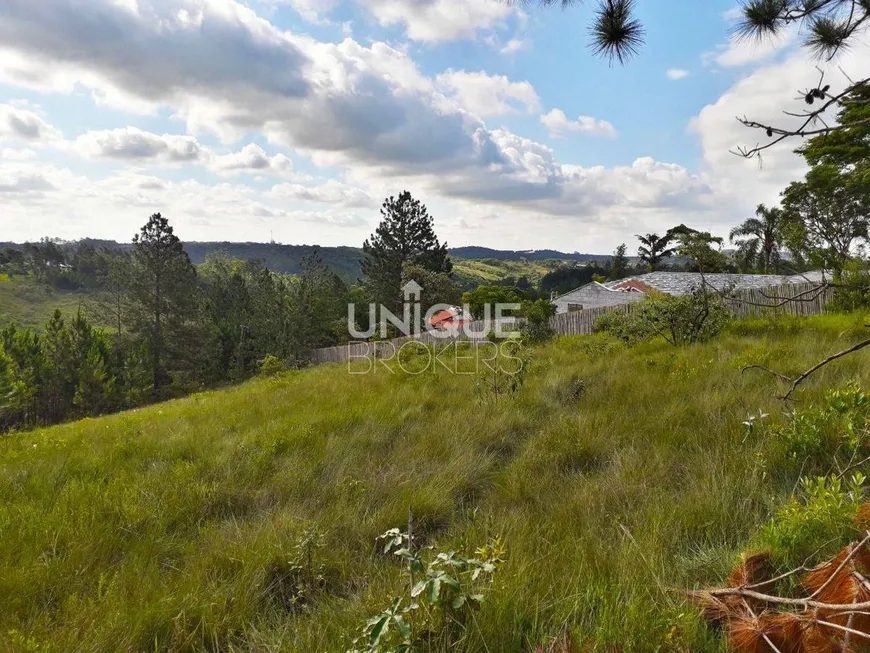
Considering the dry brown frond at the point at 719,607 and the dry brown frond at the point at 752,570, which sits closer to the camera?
the dry brown frond at the point at 719,607

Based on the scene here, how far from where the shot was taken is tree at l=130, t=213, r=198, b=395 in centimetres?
3145

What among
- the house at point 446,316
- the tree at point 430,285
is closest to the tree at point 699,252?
the house at point 446,316

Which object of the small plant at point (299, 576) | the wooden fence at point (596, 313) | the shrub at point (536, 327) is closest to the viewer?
the small plant at point (299, 576)

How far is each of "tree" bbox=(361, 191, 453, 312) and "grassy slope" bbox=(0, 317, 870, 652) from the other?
2743 cm

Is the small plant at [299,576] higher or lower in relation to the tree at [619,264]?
lower

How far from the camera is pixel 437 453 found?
3938mm

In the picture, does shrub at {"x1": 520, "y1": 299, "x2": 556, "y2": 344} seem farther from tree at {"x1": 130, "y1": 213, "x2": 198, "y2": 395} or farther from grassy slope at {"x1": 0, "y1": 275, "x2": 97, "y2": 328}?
grassy slope at {"x1": 0, "y1": 275, "x2": 97, "y2": 328}

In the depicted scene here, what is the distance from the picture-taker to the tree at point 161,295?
3145 cm

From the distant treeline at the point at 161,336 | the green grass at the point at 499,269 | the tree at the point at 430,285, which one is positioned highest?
the green grass at the point at 499,269

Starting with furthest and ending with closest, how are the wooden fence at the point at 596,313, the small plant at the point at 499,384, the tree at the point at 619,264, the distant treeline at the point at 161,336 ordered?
the tree at the point at 619,264 < the distant treeline at the point at 161,336 < the wooden fence at the point at 596,313 < the small plant at the point at 499,384

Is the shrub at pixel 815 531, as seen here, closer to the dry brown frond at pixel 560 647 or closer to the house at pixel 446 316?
the dry brown frond at pixel 560 647

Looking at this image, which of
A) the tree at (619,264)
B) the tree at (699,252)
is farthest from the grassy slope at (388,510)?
the tree at (619,264)

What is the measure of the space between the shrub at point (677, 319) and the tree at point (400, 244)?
23722 millimetres

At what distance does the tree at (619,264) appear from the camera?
173 ft
